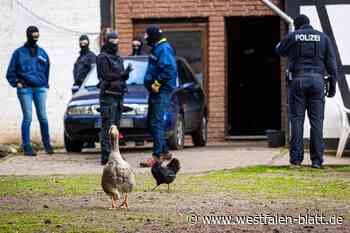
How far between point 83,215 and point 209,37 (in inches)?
523

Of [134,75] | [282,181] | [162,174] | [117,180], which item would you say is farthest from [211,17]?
[117,180]

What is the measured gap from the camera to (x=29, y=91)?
19.5m

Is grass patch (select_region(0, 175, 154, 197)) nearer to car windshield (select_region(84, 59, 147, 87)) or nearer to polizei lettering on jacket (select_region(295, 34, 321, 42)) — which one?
polizei lettering on jacket (select_region(295, 34, 321, 42))

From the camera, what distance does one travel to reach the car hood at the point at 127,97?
19.3m

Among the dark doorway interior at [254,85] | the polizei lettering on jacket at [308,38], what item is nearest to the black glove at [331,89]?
the polizei lettering on jacket at [308,38]

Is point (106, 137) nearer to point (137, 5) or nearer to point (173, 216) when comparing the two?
point (173, 216)

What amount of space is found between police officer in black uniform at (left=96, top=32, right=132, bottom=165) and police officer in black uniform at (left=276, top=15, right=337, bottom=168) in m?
2.50

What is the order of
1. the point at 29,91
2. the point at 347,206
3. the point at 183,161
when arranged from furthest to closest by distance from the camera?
1. the point at 29,91
2. the point at 183,161
3. the point at 347,206

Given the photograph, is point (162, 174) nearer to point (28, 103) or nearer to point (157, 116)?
point (157, 116)

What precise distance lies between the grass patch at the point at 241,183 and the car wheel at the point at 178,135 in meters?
3.62

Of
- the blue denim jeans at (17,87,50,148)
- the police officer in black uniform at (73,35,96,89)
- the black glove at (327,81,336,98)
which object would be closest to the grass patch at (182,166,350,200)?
the black glove at (327,81,336,98)

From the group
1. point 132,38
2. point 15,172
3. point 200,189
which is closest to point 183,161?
point 15,172

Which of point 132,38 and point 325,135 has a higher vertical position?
point 132,38

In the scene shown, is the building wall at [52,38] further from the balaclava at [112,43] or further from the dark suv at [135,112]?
the balaclava at [112,43]
